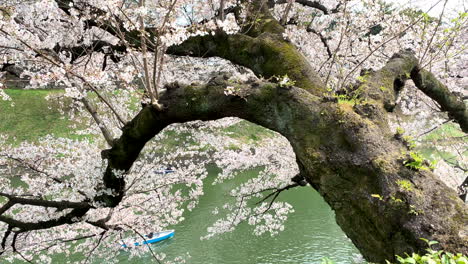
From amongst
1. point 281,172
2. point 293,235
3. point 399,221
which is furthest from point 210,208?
point 399,221

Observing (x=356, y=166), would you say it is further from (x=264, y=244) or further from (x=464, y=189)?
(x=264, y=244)

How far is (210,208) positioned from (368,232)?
40.9ft

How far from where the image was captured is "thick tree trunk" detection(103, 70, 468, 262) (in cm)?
186

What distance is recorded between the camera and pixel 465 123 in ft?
13.3

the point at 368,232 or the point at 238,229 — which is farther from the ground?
the point at 238,229

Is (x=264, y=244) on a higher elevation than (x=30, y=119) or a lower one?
lower

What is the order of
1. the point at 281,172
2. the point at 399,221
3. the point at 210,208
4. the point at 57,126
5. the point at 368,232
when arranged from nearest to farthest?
the point at 399,221 → the point at 368,232 → the point at 281,172 → the point at 210,208 → the point at 57,126

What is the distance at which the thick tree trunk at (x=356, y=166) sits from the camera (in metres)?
1.86

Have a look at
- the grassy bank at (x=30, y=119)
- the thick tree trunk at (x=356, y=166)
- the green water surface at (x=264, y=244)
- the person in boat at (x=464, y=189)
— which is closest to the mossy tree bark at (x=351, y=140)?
the thick tree trunk at (x=356, y=166)

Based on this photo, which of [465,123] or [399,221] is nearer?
[399,221]

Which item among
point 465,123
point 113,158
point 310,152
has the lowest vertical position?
point 310,152

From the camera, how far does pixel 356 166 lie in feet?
7.23

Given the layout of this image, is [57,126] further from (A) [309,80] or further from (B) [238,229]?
(A) [309,80]

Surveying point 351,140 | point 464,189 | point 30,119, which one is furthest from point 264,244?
point 30,119
